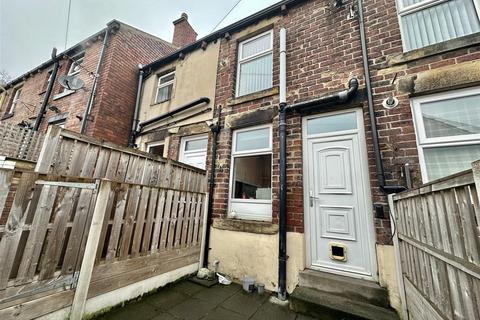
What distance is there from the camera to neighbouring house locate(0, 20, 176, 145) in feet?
20.4

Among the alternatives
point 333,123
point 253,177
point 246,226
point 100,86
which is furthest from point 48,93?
point 333,123

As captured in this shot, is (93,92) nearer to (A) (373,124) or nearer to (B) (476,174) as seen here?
(A) (373,124)

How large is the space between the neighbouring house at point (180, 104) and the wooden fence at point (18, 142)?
2.81 metres

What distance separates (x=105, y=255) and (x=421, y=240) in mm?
3463

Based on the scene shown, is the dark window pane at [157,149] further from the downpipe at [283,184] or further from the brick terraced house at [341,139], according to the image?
the downpipe at [283,184]

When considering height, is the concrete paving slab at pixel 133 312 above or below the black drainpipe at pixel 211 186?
below

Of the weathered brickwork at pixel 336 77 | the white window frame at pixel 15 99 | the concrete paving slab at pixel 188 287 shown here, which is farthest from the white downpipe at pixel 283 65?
the white window frame at pixel 15 99

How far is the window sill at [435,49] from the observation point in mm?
2868

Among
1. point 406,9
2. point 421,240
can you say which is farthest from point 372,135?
point 406,9

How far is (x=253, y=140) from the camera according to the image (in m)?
4.41

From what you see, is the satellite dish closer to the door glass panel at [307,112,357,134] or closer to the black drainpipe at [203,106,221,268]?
the black drainpipe at [203,106,221,268]

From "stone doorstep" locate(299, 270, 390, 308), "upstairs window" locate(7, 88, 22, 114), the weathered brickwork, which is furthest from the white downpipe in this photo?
"upstairs window" locate(7, 88, 22, 114)

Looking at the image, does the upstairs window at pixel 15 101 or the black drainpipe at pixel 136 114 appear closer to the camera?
the black drainpipe at pixel 136 114

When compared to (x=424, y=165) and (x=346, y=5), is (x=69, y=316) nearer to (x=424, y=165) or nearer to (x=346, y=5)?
(x=424, y=165)
